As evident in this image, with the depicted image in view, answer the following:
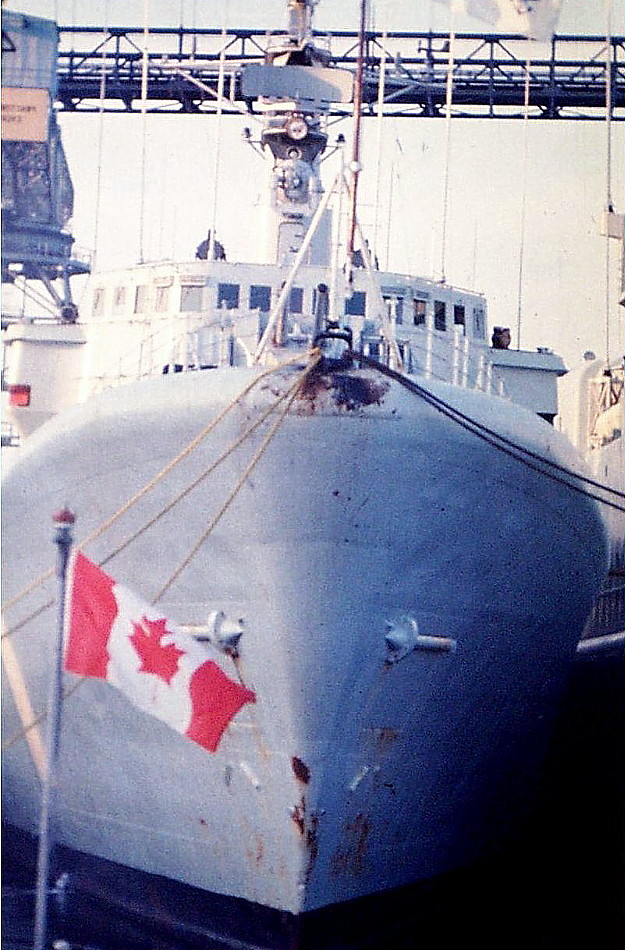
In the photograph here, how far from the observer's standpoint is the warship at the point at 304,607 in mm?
8562

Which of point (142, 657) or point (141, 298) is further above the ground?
point (141, 298)

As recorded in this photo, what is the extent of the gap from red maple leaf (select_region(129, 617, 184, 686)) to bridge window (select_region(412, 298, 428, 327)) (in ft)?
20.9

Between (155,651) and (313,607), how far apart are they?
144cm

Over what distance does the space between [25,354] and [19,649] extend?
4312 millimetres

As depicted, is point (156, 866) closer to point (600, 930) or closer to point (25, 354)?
point (600, 930)

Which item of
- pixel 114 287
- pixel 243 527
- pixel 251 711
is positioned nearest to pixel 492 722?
pixel 251 711

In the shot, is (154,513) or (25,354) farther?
(25,354)

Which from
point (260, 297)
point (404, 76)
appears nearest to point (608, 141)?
point (260, 297)

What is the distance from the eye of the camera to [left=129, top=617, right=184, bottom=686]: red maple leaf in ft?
24.6

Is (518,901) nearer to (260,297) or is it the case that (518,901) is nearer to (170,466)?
(170,466)

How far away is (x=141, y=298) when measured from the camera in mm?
13156

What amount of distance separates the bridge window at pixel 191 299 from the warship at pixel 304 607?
2.30 m

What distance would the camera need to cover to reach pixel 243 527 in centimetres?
870

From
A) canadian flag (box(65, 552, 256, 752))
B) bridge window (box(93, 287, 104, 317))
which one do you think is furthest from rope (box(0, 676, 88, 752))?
bridge window (box(93, 287, 104, 317))
